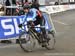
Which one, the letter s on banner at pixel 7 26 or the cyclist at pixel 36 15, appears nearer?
the cyclist at pixel 36 15

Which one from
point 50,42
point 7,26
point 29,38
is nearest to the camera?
point 29,38

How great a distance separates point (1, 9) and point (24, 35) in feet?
45.6

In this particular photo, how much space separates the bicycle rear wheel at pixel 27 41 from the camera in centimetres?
1155

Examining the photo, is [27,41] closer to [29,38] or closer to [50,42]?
[29,38]

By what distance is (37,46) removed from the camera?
41.9ft

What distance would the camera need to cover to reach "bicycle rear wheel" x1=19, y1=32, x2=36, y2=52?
37.9 ft

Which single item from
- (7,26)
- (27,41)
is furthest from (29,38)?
(7,26)

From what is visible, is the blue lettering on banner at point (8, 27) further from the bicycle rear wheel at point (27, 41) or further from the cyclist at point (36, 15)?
the bicycle rear wheel at point (27, 41)

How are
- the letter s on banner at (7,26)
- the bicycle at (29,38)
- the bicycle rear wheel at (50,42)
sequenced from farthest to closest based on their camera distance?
the letter s on banner at (7,26)
the bicycle rear wheel at (50,42)
the bicycle at (29,38)

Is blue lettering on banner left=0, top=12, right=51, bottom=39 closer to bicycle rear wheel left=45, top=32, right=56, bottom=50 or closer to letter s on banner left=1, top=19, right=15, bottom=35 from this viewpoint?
letter s on banner left=1, top=19, right=15, bottom=35

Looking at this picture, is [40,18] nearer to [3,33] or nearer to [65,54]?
[65,54]

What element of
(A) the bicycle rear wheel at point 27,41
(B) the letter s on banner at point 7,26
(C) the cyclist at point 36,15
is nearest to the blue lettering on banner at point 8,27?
(B) the letter s on banner at point 7,26

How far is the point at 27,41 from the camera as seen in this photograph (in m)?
11.7

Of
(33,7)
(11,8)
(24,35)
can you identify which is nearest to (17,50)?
(24,35)
